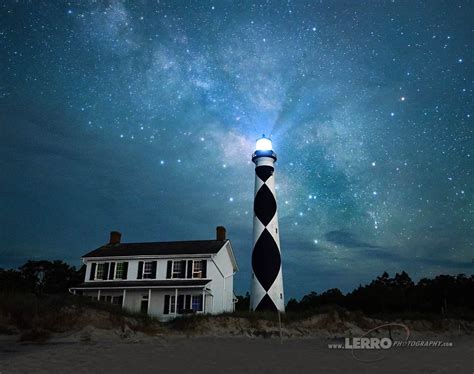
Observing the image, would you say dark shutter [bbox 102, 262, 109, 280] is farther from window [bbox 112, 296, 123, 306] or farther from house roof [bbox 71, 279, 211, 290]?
window [bbox 112, 296, 123, 306]

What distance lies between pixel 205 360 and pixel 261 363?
1.64 meters

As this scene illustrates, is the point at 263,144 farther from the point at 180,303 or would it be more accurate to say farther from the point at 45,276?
the point at 45,276

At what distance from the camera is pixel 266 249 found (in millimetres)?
24750

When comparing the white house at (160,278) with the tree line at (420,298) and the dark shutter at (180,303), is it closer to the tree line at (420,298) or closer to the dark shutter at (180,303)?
the dark shutter at (180,303)

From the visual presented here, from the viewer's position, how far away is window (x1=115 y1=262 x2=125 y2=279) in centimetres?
2909

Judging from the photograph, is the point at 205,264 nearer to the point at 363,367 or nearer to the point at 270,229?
the point at 270,229

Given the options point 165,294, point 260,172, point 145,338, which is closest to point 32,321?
point 145,338

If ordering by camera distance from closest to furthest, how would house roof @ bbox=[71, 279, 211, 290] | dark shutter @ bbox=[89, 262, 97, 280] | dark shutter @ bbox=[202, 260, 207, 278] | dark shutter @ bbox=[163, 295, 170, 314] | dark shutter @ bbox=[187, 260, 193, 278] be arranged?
house roof @ bbox=[71, 279, 211, 290]
dark shutter @ bbox=[163, 295, 170, 314]
dark shutter @ bbox=[202, 260, 207, 278]
dark shutter @ bbox=[187, 260, 193, 278]
dark shutter @ bbox=[89, 262, 97, 280]

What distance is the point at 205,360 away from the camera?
10977 millimetres

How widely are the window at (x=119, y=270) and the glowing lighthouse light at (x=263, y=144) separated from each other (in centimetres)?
1361

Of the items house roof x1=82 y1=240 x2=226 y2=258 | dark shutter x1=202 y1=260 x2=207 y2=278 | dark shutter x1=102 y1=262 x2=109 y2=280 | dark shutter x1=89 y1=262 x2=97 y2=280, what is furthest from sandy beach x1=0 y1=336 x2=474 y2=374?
dark shutter x1=89 y1=262 x2=97 y2=280

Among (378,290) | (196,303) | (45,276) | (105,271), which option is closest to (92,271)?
(105,271)

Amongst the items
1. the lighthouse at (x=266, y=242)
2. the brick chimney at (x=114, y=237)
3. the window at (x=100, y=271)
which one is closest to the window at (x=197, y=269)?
the lighthouse at (x=266, y=242)

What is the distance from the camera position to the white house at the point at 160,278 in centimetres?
2719
